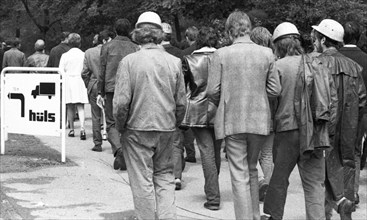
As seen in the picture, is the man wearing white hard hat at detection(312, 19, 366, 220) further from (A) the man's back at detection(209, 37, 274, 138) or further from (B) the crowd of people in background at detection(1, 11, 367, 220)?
(A) the man's back at detection(209, 37, 274, 138)

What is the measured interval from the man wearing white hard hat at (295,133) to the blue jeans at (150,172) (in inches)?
39.5

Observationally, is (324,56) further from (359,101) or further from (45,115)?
(45,115)

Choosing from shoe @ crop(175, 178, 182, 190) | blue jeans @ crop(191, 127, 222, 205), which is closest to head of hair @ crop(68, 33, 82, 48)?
shoe @ crop(175, 178, 182, 190)

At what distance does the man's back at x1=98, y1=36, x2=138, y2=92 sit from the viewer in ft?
32.2

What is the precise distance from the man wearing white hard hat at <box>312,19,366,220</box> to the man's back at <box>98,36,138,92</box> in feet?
11.3

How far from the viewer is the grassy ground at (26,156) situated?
32.8ft

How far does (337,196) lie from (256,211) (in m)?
1.00

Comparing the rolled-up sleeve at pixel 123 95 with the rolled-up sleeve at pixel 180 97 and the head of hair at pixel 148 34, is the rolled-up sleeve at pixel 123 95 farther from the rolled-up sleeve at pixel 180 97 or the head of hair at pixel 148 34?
the rolled-up sleeve at pixel 180 97

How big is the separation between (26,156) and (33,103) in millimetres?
1044

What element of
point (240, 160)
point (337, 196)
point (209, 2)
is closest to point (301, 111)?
point (240, 160)

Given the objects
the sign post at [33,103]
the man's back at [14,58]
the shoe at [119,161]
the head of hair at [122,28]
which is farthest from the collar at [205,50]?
the man's back at [14,58]

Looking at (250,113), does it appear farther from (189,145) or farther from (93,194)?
(189,145)

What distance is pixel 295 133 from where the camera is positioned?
6516mm

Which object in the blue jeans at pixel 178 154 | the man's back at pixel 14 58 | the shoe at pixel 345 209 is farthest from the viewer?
the man's back at pixel 14 58
